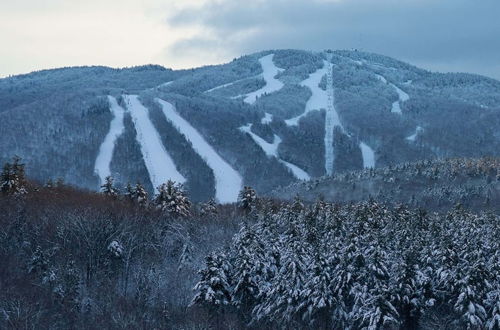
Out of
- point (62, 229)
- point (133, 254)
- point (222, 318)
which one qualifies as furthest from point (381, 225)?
point (62, 229)

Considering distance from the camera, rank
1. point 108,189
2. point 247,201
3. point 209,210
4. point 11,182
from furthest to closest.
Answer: point 247,201
point 209,210
point 108,189
point 11,182

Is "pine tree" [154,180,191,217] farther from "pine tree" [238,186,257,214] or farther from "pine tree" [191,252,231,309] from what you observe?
"pine tree" [191,252,231,309]

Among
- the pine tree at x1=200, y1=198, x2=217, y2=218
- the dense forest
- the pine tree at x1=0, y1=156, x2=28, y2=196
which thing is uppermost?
the pine tree at x1=0, y1=156, x2=28, y2=196

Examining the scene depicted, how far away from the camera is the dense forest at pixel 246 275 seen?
130ft

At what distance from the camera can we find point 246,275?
42.9 metres

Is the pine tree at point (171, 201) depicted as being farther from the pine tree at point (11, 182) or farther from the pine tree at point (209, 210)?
the pine tree at point (11, 182)

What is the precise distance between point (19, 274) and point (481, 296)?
1393 inches

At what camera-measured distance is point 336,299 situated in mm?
40656

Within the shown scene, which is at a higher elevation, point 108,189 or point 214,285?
point 108,189

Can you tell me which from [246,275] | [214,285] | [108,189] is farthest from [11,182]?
[246,275]

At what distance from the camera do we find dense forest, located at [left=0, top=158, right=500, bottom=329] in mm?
39500

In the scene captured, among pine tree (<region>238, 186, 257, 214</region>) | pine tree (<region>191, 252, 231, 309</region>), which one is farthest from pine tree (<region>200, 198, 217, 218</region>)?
pine tree (<region>191, 252, 231, 309</region>)

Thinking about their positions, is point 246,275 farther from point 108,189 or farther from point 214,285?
Answer: point 108,189

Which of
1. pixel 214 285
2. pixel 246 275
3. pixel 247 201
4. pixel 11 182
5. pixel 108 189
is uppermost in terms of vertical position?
pixel 11 182
